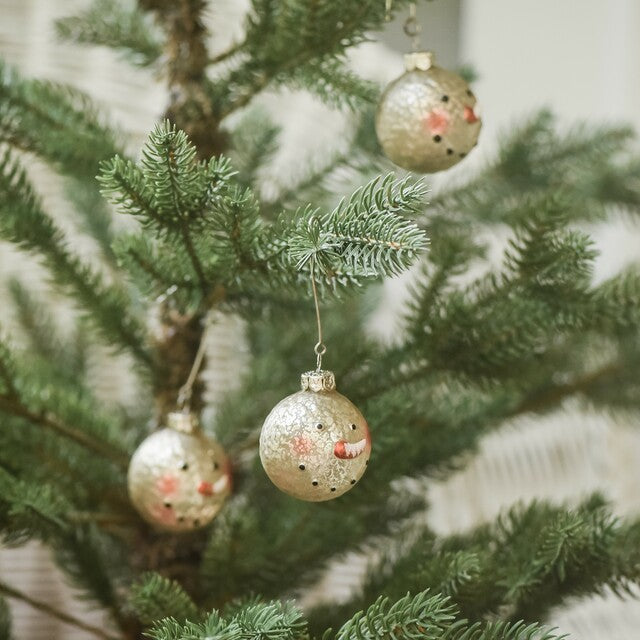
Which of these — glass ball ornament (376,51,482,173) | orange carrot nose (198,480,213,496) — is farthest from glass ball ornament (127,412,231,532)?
glass ball ornament (376,51,482,173)

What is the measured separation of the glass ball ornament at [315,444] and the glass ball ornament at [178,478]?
9 cm

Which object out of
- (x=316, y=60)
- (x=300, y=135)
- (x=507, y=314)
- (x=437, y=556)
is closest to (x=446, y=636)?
(x=437, y=556)

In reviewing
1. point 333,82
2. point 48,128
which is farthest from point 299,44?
point 48,128

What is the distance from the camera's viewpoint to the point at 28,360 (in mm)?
654

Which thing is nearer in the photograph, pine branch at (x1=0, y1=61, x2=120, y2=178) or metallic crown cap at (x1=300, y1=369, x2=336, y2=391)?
metallic crown cap at (x1=300, y1=369, x2=336, y2=391)

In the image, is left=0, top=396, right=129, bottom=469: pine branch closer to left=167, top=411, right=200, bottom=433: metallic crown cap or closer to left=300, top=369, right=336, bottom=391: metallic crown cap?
left=167, top=411, right=200, bottom=433: metallic crown cap

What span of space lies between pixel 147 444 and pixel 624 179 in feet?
1.61

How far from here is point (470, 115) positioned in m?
0.49

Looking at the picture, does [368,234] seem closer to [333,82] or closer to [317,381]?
[317,381]

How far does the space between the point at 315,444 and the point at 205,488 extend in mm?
118

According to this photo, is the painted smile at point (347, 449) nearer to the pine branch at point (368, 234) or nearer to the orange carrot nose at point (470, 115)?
the pine branch at point (368, 234)

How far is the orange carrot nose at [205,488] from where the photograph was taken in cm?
48

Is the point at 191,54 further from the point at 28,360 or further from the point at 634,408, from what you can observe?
the point at 634,408

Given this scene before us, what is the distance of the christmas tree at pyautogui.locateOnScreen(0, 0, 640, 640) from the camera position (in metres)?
0.39
